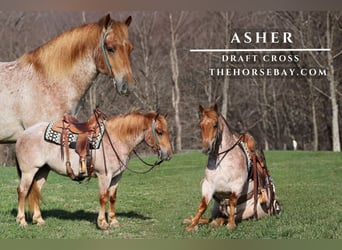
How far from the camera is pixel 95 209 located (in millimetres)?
5746

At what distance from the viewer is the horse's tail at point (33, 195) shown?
17.7 ft

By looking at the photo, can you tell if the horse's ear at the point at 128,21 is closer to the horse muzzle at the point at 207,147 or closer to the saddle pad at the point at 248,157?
the horse muzzle at the point at 207,147

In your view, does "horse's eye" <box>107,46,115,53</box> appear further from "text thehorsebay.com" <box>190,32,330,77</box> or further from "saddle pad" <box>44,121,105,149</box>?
"text thehorsebay.com" <box>190,32,330,77</box>

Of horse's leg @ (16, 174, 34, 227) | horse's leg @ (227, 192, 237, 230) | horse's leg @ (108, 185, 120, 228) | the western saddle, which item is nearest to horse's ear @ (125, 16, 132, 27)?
the western saddle

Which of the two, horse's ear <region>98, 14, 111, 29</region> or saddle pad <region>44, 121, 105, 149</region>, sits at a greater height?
horse's ear <region>98, 14, 111, 29</region>

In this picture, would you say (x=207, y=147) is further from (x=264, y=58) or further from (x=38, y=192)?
(x=38, y=192)

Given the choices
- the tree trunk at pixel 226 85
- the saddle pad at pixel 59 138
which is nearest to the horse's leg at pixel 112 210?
the saddle pad at pixel 59 138

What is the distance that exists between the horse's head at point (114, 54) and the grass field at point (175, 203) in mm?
770

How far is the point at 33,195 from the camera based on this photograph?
5402 mm

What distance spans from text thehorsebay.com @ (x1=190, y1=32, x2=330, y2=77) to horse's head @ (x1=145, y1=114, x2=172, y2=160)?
0.79 metres

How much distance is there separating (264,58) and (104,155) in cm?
165

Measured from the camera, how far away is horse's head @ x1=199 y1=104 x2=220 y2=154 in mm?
5109
